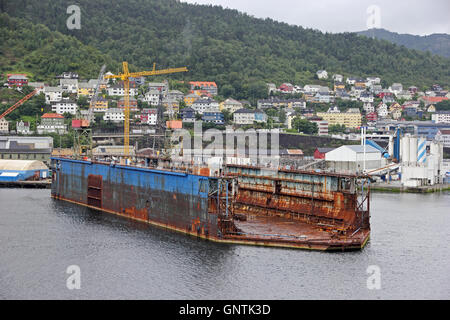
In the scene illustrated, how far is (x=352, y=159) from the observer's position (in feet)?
257

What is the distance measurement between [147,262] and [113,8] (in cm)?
16553

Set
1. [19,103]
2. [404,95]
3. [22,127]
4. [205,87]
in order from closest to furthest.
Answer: [22,127] → [19,103] → [205,87] → [404,95]

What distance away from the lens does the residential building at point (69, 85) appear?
121 m

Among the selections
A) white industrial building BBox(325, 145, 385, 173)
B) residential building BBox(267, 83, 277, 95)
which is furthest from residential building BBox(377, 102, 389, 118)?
white industrial building BBox(325, 145, 385, 173)

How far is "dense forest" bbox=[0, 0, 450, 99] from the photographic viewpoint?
137125 millimetres

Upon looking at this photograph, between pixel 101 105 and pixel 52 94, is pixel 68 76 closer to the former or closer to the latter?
pixel 52 94

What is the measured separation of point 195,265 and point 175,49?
140860mm

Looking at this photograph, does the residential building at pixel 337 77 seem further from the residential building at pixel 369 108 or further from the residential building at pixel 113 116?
the residential building at pixel 113 116

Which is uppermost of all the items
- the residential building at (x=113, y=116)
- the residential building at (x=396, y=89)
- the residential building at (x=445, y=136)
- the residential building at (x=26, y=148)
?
the residential building at (x=396, y=89)

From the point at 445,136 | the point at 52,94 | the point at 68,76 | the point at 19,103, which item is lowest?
the point at 445,136

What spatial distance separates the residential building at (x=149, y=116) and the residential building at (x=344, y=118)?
41.0m

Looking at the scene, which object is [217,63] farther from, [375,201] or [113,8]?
[375,201]

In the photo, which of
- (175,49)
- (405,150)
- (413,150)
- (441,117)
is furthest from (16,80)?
(441,117)

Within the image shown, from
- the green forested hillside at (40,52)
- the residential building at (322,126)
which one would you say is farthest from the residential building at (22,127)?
the residential building at (322,126)
